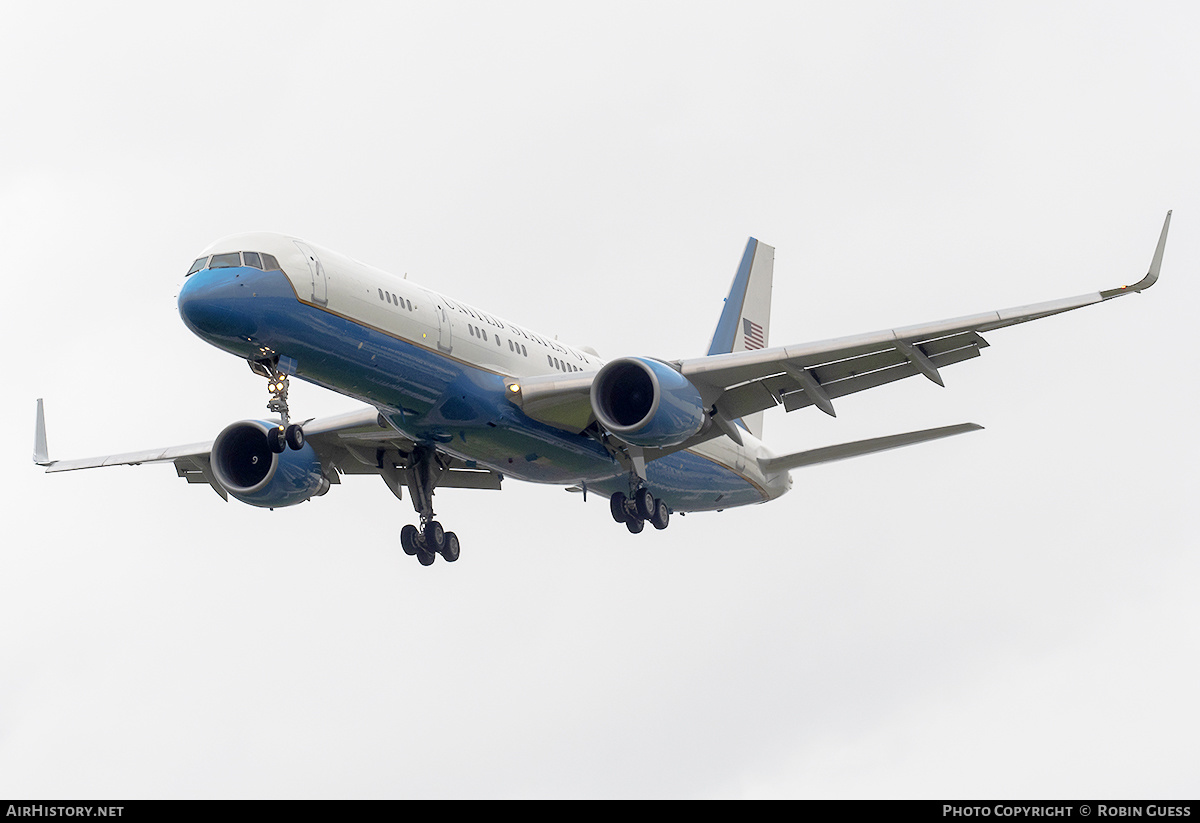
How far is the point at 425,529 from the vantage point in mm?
39938

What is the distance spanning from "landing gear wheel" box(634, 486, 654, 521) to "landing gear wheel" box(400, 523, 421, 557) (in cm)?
522

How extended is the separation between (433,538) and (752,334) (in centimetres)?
1329

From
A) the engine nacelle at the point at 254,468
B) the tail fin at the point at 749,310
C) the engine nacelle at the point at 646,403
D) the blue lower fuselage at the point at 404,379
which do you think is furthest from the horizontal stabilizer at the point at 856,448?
the engine nacelle at the point at 254,468

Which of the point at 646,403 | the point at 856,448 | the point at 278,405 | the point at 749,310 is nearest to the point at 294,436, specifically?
the point at 278,405

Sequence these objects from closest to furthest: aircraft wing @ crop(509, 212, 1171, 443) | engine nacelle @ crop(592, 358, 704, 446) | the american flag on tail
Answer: aircraft wing @ crop(509, 212, 1171, 443) → engine nacelle @ crop(592, 358, 704, 446) → the american flag on tail

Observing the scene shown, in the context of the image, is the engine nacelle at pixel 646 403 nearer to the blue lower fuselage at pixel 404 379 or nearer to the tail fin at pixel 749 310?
the blue lower fuselage at pixel 404 379

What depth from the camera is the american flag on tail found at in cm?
4847

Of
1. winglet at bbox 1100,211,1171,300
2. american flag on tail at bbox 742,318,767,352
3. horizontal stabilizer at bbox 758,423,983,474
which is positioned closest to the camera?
winglet at bbox 1100,211,1171,300

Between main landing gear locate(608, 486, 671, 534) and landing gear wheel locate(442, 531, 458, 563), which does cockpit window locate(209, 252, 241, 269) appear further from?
main landing gear locate(608, 486, 671, 534)

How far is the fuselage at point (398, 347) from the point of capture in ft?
103

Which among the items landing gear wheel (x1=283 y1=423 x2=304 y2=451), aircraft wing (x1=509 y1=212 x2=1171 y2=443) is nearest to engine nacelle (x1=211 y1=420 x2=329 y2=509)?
aircraft wing (x1=509 y1=212 x2=1171 y2=443)

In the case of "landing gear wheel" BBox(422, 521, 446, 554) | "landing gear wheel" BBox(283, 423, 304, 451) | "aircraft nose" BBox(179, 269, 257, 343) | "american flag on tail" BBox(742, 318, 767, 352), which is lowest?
"landing gear wheel" BBox(283, 423, 304, 451)

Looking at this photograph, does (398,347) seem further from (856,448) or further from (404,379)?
(856,448)
